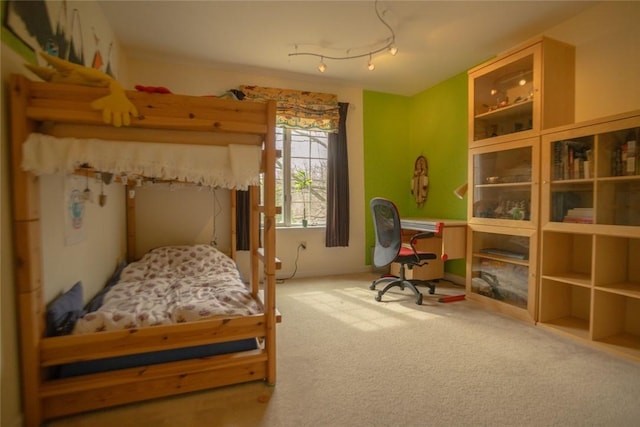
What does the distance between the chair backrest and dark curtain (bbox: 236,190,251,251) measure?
1.51m

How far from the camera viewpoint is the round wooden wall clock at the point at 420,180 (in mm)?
4156

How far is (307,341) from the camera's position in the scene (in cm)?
218

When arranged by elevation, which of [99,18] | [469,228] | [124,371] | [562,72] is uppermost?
[99,18]

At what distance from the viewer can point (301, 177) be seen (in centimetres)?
398

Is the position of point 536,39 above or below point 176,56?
below

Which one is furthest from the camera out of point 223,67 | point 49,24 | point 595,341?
point 223,67

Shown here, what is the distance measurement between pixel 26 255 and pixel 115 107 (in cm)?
73

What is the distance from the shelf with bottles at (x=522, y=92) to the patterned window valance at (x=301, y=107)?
162 cm

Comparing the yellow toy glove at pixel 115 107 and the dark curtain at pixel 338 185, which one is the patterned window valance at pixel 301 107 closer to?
the dark curtain at pixel 338 185

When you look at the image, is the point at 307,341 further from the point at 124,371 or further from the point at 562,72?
the point at 562,72

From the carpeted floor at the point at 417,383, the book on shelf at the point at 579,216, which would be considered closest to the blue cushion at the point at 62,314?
the carpeted floor at the point at 417,383

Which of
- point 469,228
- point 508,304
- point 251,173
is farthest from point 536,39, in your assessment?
point 251,173

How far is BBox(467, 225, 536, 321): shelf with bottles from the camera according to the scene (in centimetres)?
256

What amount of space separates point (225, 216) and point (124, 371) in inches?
89.2
